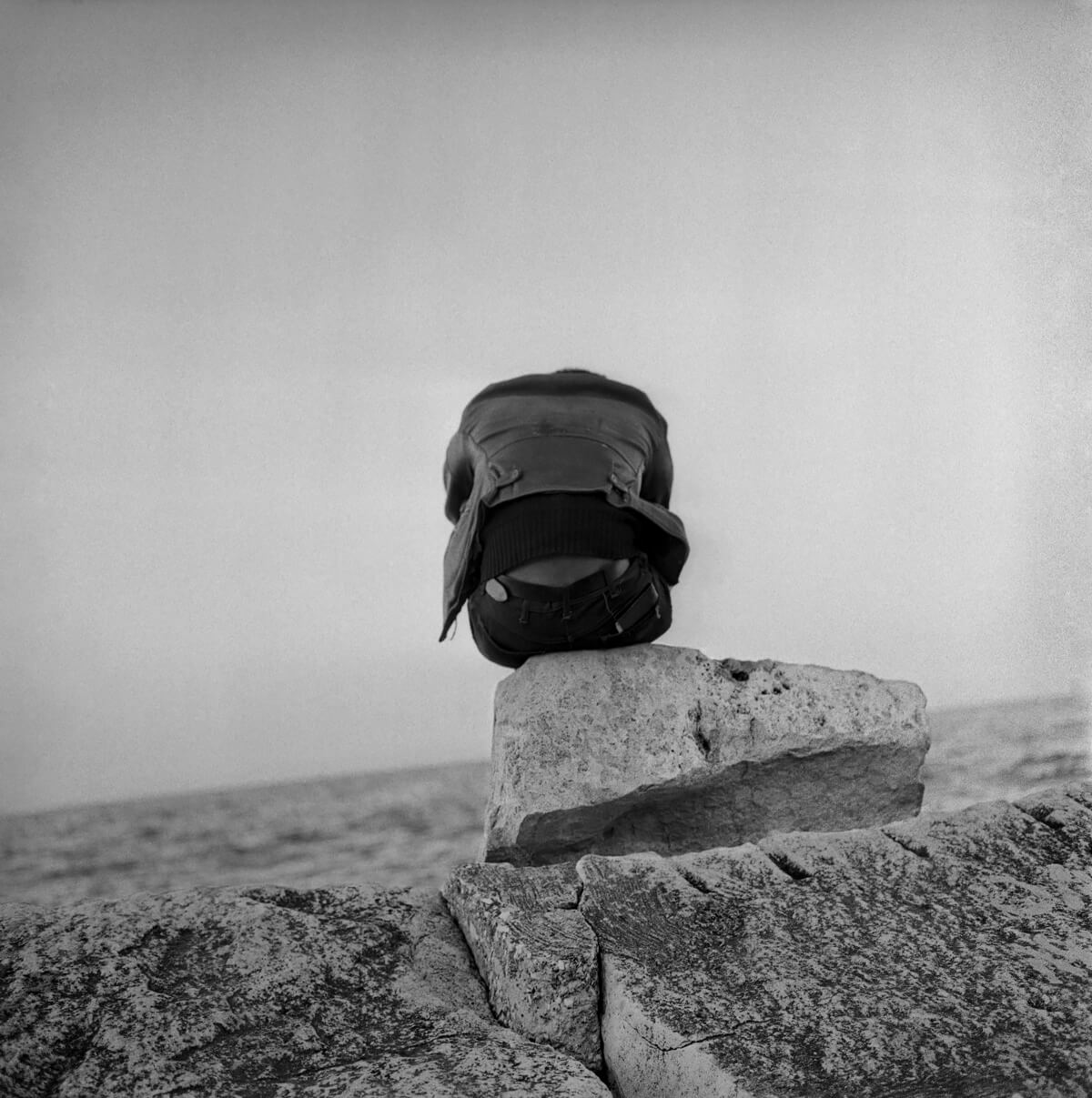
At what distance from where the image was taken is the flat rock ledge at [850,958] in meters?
1.72

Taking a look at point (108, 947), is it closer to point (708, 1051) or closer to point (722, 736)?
point (708, 1051)

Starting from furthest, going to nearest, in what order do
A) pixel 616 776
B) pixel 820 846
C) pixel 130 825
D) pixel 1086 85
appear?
pixel 130 825 → pixel 1086 85 → pixel 616 776 → pixel 820 846

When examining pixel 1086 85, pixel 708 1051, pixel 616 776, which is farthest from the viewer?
pixel 1086 85

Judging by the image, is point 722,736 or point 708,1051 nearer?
point 708,1051

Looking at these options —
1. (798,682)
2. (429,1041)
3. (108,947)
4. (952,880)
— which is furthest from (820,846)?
(108,947)

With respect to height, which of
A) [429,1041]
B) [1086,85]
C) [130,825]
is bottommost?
[130,825]

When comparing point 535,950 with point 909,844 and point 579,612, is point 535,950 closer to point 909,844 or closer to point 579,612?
point 909,844

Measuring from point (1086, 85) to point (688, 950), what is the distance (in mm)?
3447

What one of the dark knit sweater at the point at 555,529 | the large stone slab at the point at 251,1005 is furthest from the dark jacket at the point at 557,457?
the large stone slab at the point at 251,1005

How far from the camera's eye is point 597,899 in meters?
2.11

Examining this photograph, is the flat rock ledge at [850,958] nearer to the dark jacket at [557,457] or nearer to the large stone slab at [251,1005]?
the large stone slab at [251,1005]

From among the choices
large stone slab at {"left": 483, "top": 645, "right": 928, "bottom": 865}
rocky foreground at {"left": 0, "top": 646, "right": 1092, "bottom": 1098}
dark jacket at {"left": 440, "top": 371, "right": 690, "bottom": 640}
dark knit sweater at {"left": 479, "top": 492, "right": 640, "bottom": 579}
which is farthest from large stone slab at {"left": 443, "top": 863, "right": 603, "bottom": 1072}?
dark jacket at {"left": 440, "top": 371, "right": 690, "bottom": 640}

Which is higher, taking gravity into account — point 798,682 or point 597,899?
point 798,682

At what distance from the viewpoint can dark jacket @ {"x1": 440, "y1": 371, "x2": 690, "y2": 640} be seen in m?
3.05
